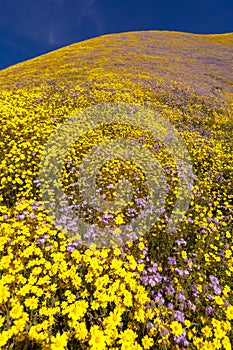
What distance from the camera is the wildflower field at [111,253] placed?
310 cm

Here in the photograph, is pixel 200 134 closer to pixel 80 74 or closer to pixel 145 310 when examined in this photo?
pixel 145 310

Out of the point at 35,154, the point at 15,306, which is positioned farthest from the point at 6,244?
the point at 35,154

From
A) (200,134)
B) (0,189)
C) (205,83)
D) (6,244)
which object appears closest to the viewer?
(6,244)

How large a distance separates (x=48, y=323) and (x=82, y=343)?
1.67 ft

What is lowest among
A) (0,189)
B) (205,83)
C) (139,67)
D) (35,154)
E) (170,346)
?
(170,346)

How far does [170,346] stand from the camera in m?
3.15

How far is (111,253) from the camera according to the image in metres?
4.53

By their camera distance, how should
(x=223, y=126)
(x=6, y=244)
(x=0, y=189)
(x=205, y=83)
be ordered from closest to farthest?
(x=6, y=244), (x=0, y=189), (x=223, y=126), (x=205, y=83)

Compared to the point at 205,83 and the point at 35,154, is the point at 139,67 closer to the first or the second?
the point at 205,83

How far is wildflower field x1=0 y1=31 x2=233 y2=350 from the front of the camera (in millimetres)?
3100

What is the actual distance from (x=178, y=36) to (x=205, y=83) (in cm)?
3721

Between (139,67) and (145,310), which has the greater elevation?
(139,67)

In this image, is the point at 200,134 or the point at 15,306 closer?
the point at 15,306

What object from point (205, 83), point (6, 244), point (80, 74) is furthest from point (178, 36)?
point (6, 244)
